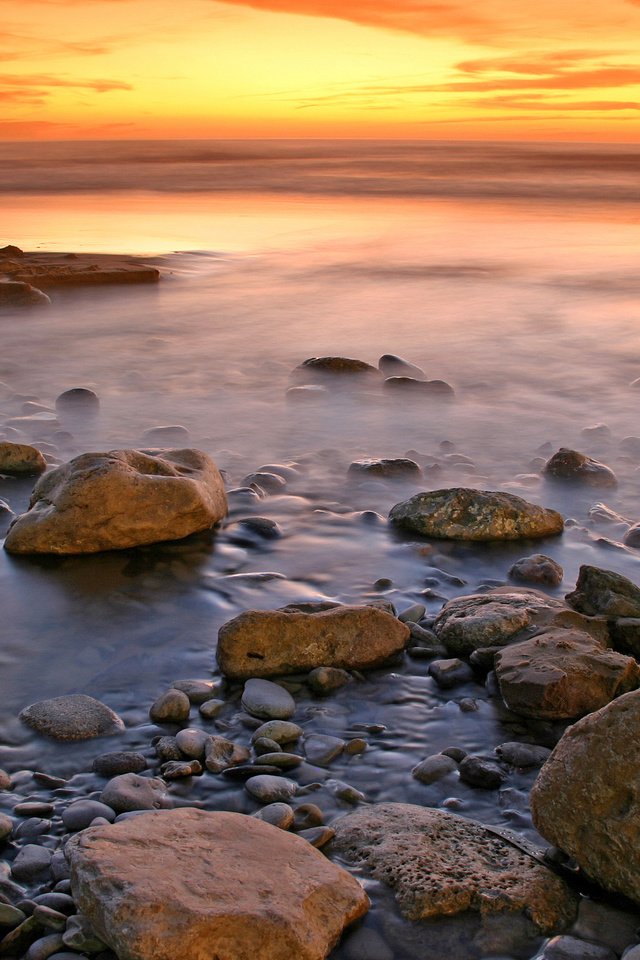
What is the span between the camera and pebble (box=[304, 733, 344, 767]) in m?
3.18

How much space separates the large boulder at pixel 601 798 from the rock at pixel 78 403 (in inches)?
220

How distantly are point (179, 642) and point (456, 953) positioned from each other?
A: 187 centimetres

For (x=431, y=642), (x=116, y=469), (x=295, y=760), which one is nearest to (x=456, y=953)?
(x=295, y=760)

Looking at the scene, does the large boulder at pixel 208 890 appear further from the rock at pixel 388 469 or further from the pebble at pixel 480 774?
the rock at pixel 388 469

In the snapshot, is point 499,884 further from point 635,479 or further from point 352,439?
point 352,439

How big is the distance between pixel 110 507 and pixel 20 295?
8081 mm

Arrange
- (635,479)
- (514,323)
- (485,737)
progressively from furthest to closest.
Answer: (514,323), (635,479), (485,737)

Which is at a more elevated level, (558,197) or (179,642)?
(558,197)

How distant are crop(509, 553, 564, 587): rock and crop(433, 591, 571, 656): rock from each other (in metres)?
0.47

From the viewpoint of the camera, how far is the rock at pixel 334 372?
28.6ft

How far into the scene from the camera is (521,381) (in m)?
9.06

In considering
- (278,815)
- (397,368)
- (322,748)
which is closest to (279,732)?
(322,748)

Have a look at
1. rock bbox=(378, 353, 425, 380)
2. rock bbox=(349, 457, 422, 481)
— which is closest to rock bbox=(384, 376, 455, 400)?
rock bbox=(378, 353, 425, 380)

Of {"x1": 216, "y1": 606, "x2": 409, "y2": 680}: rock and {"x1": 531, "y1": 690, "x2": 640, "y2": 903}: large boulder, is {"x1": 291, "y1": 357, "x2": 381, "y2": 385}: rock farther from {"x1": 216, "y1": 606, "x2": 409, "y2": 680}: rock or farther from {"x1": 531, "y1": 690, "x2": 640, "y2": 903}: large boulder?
{"x1": 531, "y1": 690, "x2": 640, "y2": 903}: large boulder
